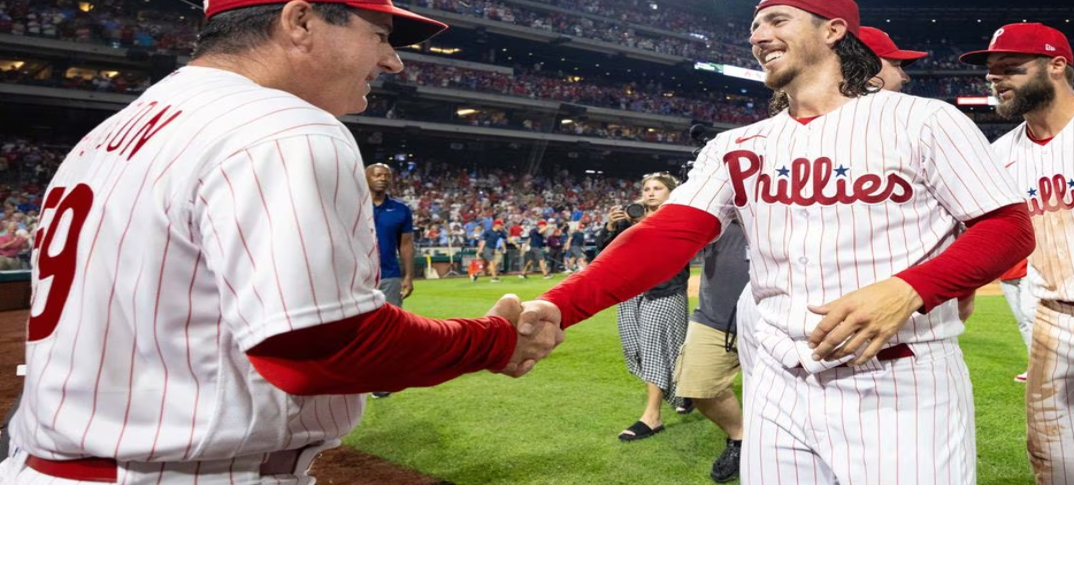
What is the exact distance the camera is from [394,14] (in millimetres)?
1709

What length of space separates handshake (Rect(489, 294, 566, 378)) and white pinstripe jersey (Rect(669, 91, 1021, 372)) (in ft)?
2.12

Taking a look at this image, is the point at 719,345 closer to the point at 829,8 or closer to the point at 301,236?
the point at 829,8

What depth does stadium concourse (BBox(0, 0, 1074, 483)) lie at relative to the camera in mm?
24938

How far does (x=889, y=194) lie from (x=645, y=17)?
43318mm

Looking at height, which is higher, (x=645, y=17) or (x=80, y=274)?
(x=645, y=17)

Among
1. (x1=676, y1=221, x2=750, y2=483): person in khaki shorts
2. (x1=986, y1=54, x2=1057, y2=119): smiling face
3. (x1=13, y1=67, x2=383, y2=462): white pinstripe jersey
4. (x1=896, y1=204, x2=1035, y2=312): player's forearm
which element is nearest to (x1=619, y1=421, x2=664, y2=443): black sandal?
(x1=676, y1=221, x2=750, y2=483): person in khaki shorts

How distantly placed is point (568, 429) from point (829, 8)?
12.1 ft

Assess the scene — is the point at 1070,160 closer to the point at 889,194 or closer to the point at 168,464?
the point at 889,194

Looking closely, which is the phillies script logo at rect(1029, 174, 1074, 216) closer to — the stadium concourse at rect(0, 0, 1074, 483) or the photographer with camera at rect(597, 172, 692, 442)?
the photographer with camera at rect(597, 172, 692, 442)

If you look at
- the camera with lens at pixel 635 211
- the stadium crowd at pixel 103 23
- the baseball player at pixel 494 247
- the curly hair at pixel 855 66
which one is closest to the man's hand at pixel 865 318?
the curly hair at pixel 855 66

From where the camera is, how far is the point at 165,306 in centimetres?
126

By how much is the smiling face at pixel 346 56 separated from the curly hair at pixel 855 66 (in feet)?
4.67
